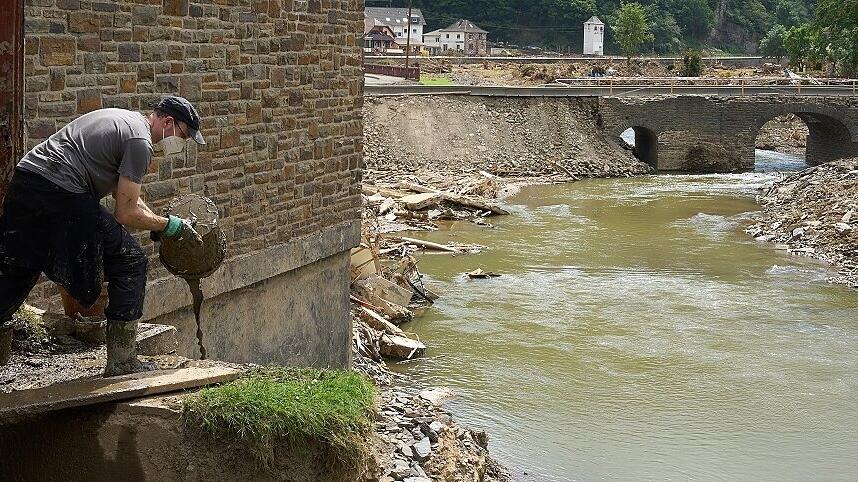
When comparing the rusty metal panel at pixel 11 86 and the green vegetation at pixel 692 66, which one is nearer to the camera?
the rusty metal panel at pixel 11 86

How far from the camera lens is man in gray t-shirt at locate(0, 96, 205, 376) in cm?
593

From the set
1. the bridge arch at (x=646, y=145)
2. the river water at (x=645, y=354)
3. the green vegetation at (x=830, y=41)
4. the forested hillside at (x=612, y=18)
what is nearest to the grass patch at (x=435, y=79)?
the bridge arch at (x=646, y=145)

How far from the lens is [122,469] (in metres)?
5.79

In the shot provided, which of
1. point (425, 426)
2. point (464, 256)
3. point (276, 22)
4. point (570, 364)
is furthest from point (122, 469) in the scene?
point (464, 256)

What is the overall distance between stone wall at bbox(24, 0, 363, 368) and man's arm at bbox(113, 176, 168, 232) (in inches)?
52.2

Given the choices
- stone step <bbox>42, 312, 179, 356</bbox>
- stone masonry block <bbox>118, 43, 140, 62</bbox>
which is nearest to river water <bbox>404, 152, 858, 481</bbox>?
stone step <bbox>42, 312, 179, 356</bbox>

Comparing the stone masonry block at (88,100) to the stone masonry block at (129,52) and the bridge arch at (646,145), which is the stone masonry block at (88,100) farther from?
the bridge arch at (646,145)

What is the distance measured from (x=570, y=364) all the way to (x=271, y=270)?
711cm

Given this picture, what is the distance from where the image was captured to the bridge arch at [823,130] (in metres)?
45.9

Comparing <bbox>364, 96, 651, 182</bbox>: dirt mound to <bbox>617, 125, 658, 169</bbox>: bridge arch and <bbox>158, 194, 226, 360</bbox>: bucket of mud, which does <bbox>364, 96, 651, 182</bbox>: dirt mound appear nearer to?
<bbox>617, 125, 658, 169</bbox>: bridge arch

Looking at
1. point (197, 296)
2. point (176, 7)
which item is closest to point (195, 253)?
point (197, 296)

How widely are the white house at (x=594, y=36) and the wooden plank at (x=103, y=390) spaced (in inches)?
3835

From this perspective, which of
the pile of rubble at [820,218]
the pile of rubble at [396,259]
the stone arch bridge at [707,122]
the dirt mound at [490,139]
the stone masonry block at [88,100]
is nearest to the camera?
the stone masonry block at [88,100]

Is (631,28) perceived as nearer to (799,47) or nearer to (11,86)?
(799,47)
